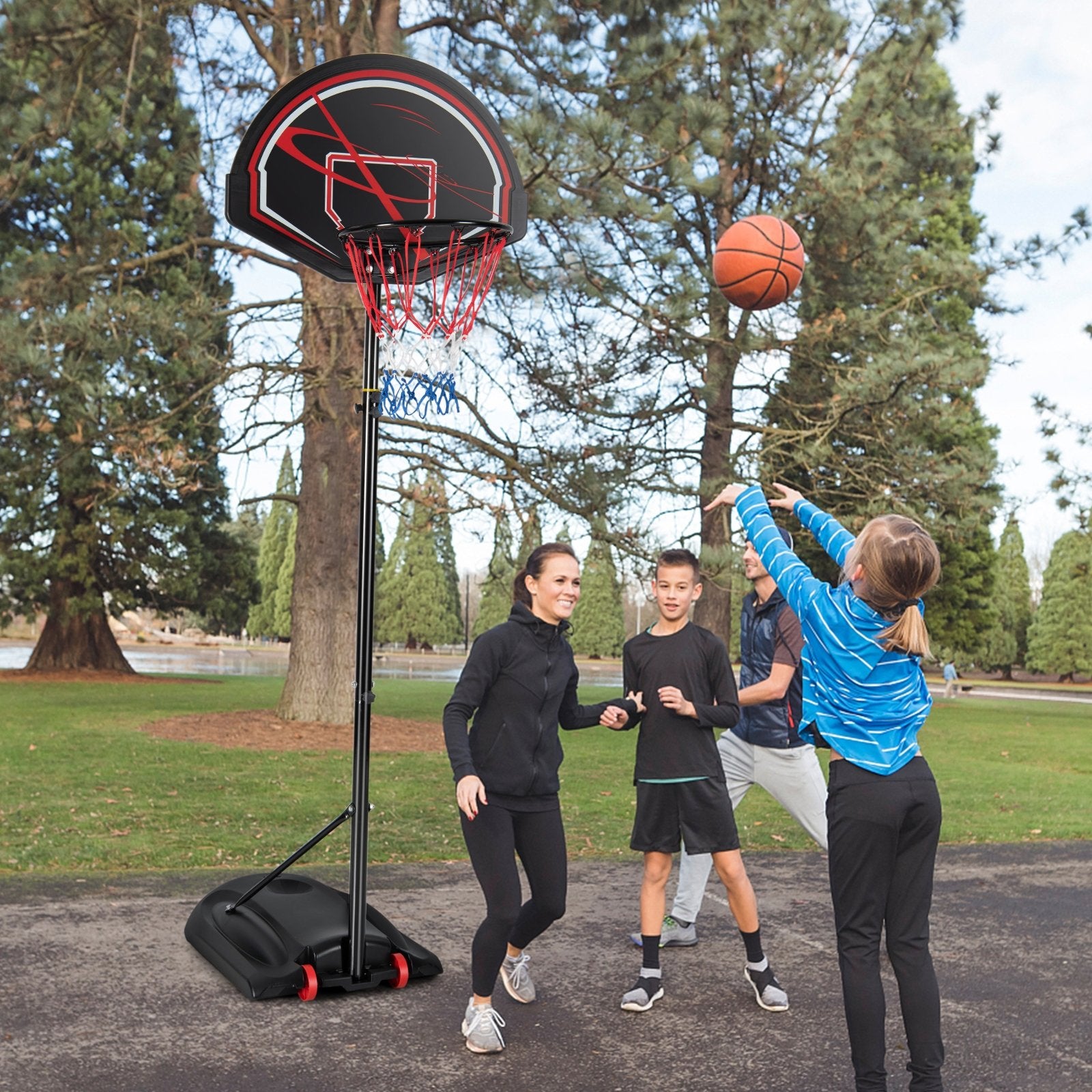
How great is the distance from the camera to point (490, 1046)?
13.6 feet

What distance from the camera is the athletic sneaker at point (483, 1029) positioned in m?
4.14

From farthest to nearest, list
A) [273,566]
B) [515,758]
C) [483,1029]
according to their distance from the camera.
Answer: [273,566], [515,758], [483,1029]

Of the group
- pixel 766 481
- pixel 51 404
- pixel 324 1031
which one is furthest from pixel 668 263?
pixel 51 404

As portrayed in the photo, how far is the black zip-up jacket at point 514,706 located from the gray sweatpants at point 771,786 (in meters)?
1.51

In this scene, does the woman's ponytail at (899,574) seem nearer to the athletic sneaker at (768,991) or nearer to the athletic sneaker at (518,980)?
the athletic sneaker at (768,991)

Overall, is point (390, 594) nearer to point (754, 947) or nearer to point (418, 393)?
point (418, 393)

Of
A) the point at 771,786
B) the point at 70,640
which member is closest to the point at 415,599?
the point at 70,640

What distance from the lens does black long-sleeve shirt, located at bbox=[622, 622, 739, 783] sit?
483 centimetres

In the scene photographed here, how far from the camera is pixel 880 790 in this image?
3451mm

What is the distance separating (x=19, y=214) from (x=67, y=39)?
17.2 meters

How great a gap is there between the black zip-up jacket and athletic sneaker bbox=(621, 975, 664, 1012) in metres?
0.95

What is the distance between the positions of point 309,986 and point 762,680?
2.50 m

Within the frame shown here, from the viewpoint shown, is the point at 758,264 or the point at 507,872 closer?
the point at 507,872

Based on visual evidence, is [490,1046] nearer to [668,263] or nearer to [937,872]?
[937,872]
